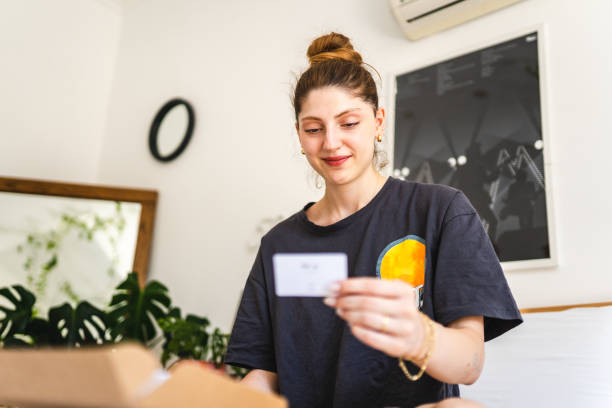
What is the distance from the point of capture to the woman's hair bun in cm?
135

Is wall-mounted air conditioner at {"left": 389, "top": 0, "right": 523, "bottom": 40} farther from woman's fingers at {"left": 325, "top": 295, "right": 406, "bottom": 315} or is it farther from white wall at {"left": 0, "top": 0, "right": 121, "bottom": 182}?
white wall at {"left": 0, "top": 0, "right": 121, "bottom": 182}

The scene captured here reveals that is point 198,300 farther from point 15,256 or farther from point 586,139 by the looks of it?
point 586,139

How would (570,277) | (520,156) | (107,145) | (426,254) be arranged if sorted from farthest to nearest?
(107,145)
(520,156)
(570,277)
(426,254)

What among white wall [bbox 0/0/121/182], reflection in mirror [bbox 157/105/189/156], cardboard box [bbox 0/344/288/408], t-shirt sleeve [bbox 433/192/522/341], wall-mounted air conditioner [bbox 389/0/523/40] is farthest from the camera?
reflection in mirror [bbox 157/105/189/156]

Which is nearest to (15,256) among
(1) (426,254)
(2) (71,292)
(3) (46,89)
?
(2) (71,292)

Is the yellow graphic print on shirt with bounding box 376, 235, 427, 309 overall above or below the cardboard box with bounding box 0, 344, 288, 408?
above

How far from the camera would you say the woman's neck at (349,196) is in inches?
48.9

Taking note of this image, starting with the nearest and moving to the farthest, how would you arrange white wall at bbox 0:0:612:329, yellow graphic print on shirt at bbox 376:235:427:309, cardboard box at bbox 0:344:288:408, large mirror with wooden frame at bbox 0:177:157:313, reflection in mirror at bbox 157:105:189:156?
cardboard box at bbox 0:344:288:408
yellow graphic print on shirt at bbox 376:235:427:309
white wall at bbox 0:0:612:329
large mirror with wooden frame at bbox 0:177:157:313
reflection in mirror at bbox 157:105:189:156

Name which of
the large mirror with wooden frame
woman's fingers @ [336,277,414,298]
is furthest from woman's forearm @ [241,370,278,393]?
the large mirror with wooden frame

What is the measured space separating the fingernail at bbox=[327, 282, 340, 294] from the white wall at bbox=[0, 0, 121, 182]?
2.59 m

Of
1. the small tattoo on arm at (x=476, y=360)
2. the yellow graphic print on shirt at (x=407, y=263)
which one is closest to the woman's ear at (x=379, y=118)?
the yellow graphic print on shirt at (x=407, y=263)

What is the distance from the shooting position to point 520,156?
5.98 feet

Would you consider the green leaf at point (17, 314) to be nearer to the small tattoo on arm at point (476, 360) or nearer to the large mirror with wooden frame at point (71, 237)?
the large mirror with wooden frame at point (71, 237)

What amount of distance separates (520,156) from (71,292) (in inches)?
83.4
